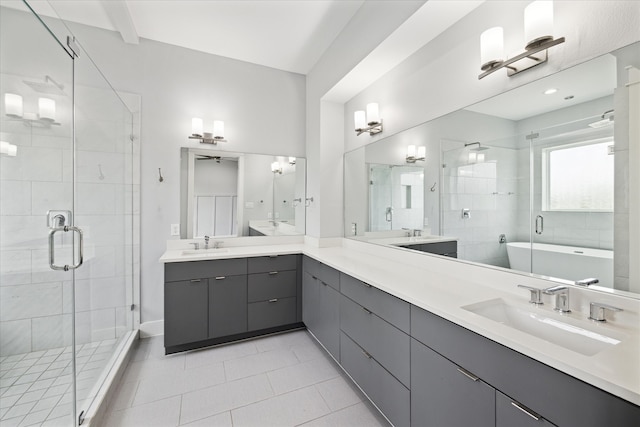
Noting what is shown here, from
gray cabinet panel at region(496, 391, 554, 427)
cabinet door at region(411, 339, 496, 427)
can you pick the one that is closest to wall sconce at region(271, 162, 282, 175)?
cabinet door at region(411, 339, 496, 427)

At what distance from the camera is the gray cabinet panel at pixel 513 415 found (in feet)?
2.71

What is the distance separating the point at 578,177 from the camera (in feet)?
3.98

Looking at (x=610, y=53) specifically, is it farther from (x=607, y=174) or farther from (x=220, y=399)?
(x=220, y=399)

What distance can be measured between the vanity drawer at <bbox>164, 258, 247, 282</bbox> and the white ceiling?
2.07m

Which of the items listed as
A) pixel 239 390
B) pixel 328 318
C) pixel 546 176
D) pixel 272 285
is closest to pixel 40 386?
pixel 239 390

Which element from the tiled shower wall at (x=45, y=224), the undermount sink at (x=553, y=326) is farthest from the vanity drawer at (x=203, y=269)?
the undermount sink at (x=553, y=326)

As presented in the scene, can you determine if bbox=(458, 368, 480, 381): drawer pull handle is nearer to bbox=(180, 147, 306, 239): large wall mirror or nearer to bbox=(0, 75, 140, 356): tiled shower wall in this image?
bbox=(0, 75, 140, 356): tiled shower wall

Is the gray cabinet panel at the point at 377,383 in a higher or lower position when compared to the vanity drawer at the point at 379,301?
lower

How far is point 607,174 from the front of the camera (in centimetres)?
112

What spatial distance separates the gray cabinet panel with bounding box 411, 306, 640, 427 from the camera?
676mm

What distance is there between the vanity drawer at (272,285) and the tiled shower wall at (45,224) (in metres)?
1.19

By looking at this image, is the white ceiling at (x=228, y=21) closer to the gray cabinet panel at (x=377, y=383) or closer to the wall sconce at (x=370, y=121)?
the wall sconce at (x=370, y=121)

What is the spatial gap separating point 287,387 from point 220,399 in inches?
17.6

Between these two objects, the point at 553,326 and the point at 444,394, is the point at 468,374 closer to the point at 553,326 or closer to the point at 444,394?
the point at 444,394
